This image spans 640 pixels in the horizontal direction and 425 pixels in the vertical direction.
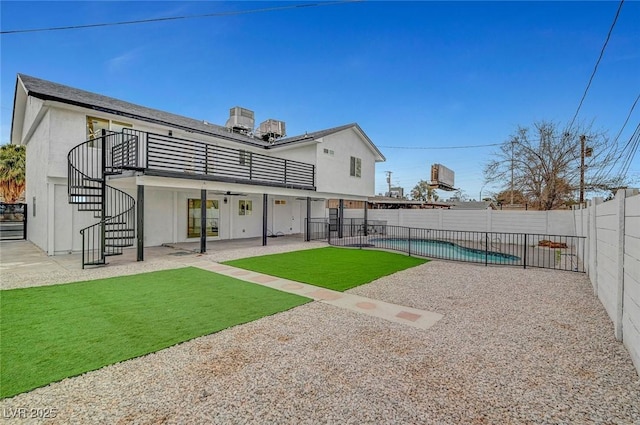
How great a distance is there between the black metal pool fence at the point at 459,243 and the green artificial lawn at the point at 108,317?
7608 millimetres

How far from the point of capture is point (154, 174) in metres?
9.52

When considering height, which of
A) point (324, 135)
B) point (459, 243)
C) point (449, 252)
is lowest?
point (449, 252)

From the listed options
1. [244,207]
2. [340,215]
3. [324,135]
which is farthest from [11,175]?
[340,215]

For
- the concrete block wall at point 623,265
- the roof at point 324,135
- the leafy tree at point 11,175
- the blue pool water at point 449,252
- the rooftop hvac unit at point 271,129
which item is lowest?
the blue pool water at point 449,252

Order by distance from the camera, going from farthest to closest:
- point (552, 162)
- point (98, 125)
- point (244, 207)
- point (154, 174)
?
point (552, 162)
point (244, 207)
point (98, 125)
point (154, 174)

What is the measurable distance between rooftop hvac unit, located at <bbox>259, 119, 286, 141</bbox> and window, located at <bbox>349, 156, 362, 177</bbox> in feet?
19.2

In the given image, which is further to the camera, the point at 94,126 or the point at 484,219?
the point at 484,219

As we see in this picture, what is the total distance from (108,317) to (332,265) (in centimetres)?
610

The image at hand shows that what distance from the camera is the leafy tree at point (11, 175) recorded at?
24359 mm

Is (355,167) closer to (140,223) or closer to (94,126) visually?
(140,223)

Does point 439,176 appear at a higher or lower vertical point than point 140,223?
higher

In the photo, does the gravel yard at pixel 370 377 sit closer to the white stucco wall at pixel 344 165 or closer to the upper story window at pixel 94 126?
the upper story window at pixel 94 126

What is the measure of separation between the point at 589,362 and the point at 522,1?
12.0 metres

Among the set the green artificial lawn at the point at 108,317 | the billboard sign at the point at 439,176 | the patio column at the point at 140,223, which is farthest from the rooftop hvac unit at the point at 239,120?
the billboard sign at the point at 439,176
